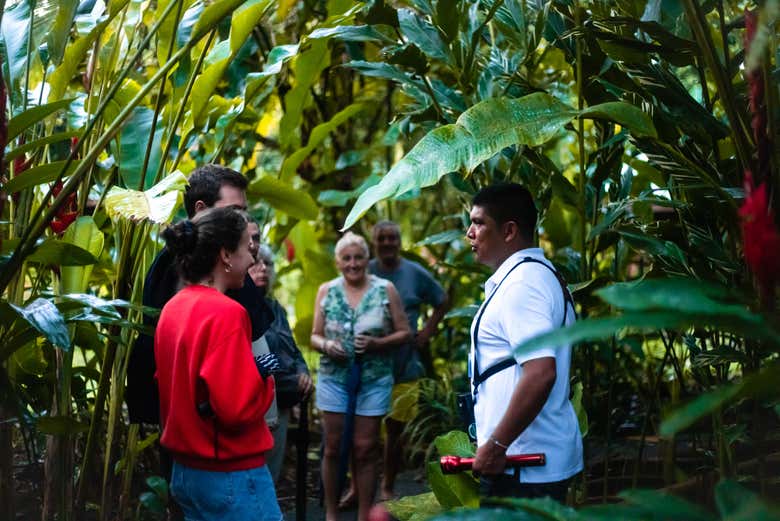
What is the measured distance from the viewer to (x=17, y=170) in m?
3.29

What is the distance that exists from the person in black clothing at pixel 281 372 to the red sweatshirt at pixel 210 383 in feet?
3.57

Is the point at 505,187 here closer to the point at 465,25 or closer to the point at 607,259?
the point at 465,25

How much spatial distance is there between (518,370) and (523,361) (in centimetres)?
7

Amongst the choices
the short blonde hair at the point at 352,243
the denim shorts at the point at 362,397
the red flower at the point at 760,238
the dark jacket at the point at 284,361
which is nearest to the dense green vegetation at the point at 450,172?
the red flower at the point at 760,238

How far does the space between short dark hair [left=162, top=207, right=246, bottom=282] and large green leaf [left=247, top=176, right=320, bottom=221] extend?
149 cm

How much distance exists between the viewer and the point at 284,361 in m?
4.48

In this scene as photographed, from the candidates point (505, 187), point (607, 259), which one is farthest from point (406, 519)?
point (607, 259)

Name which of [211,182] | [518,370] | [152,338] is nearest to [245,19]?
[211,182]

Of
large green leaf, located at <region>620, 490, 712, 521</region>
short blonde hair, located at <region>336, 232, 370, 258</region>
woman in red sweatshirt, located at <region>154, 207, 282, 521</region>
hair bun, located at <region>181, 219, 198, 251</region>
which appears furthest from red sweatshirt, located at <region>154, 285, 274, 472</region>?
short blonde hair, located at <region>336, 232, 370, 258</region>

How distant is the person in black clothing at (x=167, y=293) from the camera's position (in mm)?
3318

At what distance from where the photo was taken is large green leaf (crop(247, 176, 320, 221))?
4520 mm

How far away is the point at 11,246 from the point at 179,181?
1.57 feet

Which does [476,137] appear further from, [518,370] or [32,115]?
[32,115]

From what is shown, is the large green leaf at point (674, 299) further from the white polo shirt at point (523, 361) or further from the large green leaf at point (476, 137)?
the white polo shirt at point (523, 361)
